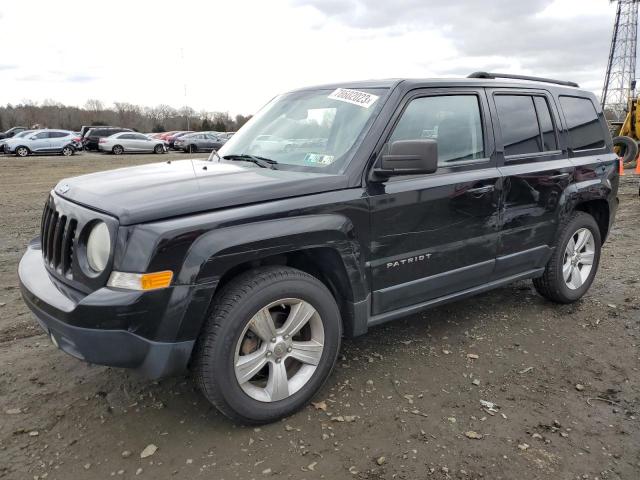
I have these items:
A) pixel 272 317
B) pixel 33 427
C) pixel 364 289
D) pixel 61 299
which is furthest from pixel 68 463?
pixel 364 289

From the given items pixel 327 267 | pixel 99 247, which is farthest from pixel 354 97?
pixel 99 247

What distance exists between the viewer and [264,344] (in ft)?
9.31

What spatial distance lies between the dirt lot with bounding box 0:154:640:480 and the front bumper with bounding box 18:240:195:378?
534 millimetres

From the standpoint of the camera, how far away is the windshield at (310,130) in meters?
3.22

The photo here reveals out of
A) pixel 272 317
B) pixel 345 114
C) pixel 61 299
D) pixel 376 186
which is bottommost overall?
pixel 272 317

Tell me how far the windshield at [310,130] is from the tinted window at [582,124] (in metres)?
2.09

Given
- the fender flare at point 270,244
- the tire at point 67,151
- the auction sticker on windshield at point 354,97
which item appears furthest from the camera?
the tire at point 67,151

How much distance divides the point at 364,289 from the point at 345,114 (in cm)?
117

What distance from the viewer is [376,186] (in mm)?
3102

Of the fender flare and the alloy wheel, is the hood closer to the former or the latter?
the fender flare

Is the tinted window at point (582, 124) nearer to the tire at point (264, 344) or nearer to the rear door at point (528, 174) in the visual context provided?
the rear door at point (528, 174)

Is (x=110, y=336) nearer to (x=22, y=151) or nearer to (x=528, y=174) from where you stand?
(x=528, y=174)

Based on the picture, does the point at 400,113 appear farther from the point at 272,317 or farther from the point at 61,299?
the point at 61,299

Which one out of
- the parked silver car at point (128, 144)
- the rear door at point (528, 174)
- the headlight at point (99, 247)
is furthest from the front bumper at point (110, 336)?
the parked silver car at point (128, 144)
